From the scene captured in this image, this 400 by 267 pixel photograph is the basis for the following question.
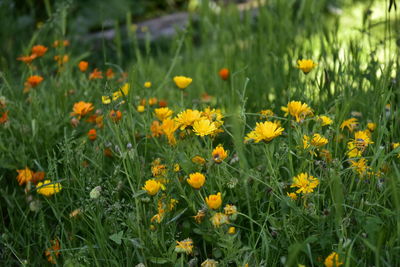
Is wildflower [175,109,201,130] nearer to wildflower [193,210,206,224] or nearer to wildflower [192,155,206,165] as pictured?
wildflower [192,155,206,165]

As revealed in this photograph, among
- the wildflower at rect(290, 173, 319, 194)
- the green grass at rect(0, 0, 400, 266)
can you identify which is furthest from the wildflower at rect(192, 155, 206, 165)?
the wildflower at rect(290, 173, 319, 194)

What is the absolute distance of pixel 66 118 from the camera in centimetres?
206

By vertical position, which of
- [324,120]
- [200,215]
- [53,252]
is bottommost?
[53,252]

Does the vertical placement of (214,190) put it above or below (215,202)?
below

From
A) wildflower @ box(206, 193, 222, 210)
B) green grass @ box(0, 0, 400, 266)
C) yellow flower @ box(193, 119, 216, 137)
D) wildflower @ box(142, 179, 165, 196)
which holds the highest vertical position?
yellow flower @ box(193, 119, 216, 137)

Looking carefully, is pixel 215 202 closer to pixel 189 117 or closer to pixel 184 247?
pixel 184 247

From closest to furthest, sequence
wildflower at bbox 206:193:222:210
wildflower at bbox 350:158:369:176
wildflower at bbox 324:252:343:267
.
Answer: wildflower at bbox 324:252:343:267, wildflower at bbox 206:193:222:210, wildflower at bbox 350:158:369:176

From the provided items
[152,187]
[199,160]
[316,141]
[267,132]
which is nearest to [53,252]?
[152,187]

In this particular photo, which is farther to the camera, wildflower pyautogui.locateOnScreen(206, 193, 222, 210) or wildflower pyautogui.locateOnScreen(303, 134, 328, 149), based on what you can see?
wildflower pyautogui.locateOnScreen(303, 134, 328, 149)

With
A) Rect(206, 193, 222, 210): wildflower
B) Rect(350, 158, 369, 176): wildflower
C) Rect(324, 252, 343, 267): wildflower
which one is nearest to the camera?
Rect(324, 252, 343, 267): wildflower

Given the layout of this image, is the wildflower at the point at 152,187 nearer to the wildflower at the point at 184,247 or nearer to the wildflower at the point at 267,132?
the wildflower at the point at 184,247

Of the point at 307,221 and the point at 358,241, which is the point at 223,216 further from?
the point at 358,241

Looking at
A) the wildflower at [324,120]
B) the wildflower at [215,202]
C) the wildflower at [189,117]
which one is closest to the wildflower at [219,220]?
the wildflower at [215,202]

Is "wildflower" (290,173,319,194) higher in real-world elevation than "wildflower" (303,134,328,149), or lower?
lower
